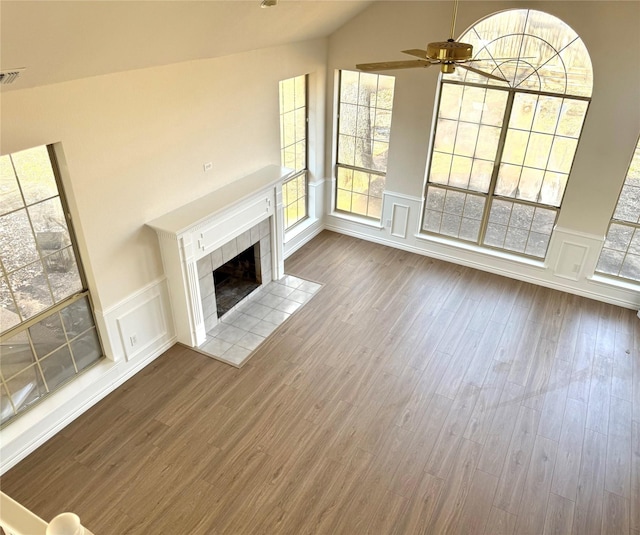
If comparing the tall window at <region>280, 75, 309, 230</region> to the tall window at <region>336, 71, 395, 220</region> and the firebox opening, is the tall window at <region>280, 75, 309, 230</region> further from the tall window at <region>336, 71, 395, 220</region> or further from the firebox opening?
the firebox opening

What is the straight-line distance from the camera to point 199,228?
523cm

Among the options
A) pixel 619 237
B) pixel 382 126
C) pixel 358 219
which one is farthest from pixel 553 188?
pixel 358 219

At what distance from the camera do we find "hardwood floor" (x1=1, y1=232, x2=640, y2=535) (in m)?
4.05

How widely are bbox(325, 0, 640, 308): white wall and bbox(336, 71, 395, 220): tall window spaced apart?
0.61 ft

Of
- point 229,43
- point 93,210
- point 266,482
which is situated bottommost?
point 266,482

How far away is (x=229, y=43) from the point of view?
499 cm

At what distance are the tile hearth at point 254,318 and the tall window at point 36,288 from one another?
1.46m

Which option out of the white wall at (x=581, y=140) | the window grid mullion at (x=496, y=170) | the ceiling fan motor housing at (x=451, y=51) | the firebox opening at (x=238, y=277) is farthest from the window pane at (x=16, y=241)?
the window grid mullion at (x=496, y=170)

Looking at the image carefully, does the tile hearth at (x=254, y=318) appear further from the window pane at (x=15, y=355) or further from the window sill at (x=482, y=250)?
the window sill at (x=482, y=250)

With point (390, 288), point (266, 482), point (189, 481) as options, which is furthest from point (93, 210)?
point (390, 288)

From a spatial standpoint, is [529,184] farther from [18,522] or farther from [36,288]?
[18,522]

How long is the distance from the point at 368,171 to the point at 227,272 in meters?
2.69

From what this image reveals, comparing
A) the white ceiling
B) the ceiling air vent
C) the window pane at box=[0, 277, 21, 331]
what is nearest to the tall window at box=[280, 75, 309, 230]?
the white ceiling

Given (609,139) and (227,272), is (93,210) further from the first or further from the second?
(609,139)
